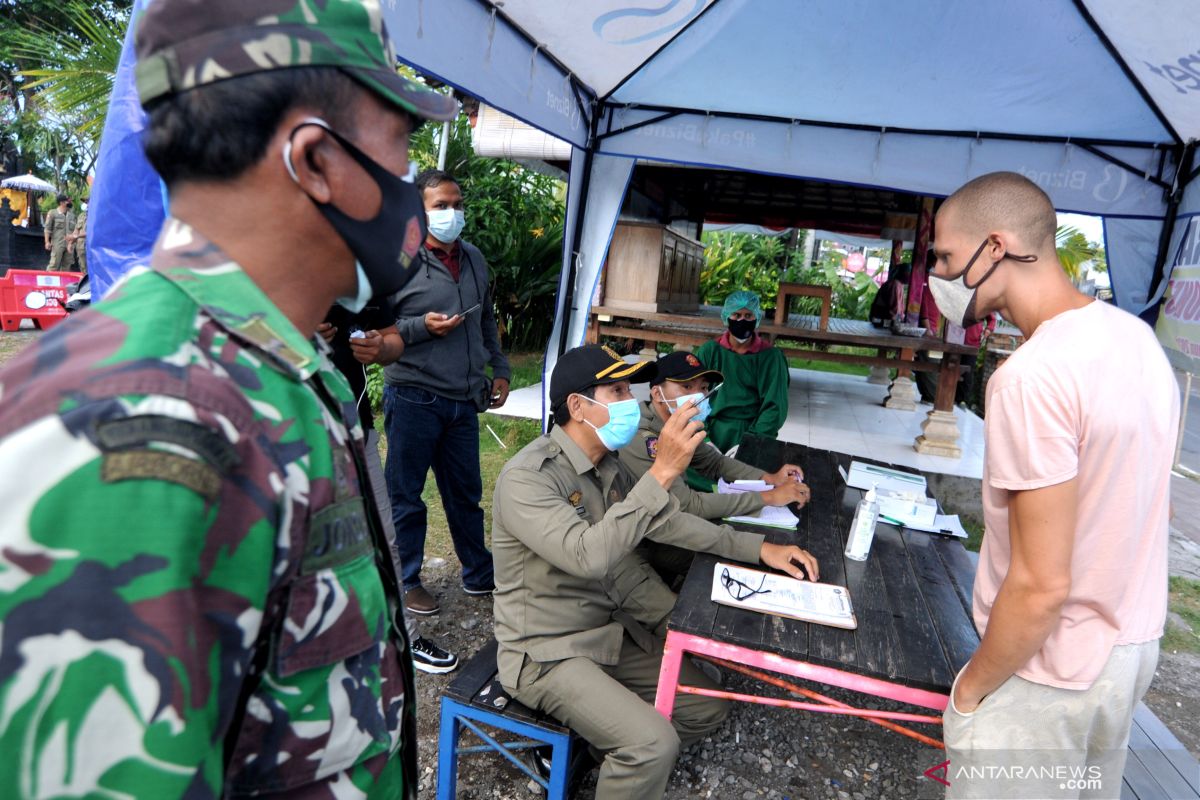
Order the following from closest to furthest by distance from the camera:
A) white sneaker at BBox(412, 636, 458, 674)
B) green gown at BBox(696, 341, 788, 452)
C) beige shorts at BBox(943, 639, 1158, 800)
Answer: beige shorts at BBox(943, 639, 1158, 800) → white sneaker at BBox(412, 636, 458, 674) → green gown at BBox(696, 341, 788, 452)

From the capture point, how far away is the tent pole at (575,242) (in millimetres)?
4750

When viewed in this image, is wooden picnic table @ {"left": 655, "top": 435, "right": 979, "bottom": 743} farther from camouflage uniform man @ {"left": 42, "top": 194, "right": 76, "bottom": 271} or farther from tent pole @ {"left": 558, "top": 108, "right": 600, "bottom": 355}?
camouflage uniform man @ {"left": 42, "top": 194, "right": 76, "bottom": 271}

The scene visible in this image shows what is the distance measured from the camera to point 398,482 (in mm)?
3174

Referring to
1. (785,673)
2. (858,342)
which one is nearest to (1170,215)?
(858,342)

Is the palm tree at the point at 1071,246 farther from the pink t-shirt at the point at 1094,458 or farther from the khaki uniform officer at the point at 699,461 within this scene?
the pink t-shirt at the point at 1094,458

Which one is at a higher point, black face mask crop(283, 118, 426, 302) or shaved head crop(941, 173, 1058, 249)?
shaved head crop(941, 173, 1058, 249)

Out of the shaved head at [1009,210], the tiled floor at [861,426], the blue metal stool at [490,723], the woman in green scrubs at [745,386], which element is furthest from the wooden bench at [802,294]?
the blue metal stool at [490,723]

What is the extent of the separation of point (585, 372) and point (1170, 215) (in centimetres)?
412

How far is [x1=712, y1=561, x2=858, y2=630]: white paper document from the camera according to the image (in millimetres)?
1919

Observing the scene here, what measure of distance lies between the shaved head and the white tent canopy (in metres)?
2.26

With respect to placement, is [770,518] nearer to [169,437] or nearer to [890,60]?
[169,437]

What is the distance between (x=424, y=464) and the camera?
10.5 feet

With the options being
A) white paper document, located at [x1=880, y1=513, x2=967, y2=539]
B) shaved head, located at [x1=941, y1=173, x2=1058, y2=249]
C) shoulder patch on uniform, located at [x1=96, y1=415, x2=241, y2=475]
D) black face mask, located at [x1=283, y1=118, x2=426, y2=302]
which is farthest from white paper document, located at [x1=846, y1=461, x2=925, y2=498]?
shoulder patch on uniform, located at [x1=96, y1=415, x2=241, y2=475]

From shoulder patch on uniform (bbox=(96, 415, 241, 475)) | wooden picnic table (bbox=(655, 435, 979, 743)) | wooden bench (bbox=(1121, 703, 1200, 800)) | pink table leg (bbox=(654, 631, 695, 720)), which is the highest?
shoulder patch on uniform (bbox=(96, 415, 241, 475))
